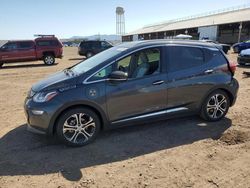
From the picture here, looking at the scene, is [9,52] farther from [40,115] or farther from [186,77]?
[186,77]

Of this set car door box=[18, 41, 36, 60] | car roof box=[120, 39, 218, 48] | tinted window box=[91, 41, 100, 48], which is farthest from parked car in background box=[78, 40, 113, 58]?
car roof box=[120, 39, 218, 48]

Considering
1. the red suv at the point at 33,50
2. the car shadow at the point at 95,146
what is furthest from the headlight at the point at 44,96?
the red suv at the point at 33,50

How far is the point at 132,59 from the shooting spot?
5.38 metres

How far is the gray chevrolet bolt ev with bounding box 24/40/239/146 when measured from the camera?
4.88 metres

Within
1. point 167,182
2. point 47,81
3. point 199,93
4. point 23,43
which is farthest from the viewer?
point 23,43

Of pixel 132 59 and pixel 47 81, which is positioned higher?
pixel 132 59

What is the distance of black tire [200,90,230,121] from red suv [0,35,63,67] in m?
17.5

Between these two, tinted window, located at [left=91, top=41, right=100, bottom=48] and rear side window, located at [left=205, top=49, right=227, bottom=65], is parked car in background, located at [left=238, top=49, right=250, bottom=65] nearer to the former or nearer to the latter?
rear side window, located at [left=205, top=49, right=227, bottom=65]

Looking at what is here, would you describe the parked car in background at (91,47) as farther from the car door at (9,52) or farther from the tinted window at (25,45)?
the car door at (9,52)

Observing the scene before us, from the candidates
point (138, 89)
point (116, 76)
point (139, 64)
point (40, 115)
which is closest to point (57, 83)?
point (40, 115)

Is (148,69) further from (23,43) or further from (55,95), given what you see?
(23,43)

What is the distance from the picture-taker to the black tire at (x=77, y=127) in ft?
16.1

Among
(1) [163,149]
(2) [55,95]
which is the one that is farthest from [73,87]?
(1) [163,149]

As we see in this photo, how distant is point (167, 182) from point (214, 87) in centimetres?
276
